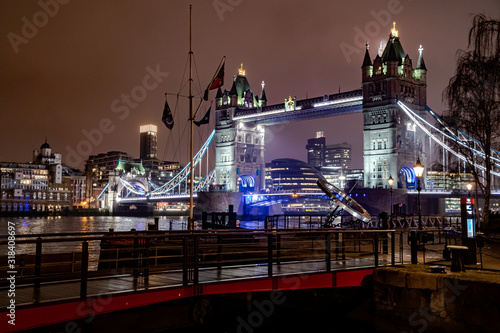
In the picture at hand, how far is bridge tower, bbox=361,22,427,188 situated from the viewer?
73.8m

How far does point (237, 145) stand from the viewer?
342 ft

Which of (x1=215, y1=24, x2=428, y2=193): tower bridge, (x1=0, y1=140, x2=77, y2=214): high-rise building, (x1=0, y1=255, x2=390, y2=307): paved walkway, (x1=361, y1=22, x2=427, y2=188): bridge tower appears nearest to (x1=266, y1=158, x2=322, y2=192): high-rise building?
(x1=0, y1=140, x2=77, y2=214): high-rise building

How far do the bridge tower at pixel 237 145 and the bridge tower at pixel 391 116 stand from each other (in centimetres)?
3369

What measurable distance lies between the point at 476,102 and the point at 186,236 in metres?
19.8

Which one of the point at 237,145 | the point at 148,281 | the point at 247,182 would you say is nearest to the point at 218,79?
the point at 148,281

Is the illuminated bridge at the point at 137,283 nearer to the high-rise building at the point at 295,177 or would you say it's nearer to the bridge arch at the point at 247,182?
the bridge arch at the point at 247,182

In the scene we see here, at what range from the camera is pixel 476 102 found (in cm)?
2445

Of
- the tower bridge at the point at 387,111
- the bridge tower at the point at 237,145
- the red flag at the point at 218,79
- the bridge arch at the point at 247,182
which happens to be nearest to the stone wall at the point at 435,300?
the red flag at the point at 218,79

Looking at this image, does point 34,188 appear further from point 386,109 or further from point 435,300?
point 435,300

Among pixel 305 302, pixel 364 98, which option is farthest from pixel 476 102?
pixel 364 98

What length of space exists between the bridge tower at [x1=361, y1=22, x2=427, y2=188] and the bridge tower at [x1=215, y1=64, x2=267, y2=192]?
33.7 m

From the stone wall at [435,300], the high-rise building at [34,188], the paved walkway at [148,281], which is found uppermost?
the high-rise building at [34,188]

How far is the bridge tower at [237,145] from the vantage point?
104875 mm

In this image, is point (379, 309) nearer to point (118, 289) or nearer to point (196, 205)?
point (118, 289)
